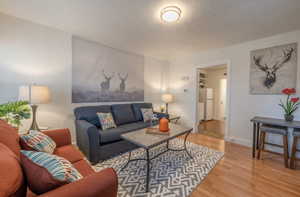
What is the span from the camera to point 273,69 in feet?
9.17

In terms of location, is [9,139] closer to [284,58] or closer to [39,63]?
[39,63]

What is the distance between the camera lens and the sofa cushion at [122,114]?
10.3 feet

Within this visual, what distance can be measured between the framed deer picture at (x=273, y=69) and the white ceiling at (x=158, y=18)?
37 cm

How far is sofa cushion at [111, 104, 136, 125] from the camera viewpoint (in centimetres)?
312

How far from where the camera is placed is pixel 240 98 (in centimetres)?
324

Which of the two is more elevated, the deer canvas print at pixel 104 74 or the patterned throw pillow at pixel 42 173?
the deer canvas print at pixel 104 74

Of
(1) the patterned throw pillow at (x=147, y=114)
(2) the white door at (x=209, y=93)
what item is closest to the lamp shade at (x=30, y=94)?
(1) the patterned throw pillow at (x=147, y=114)

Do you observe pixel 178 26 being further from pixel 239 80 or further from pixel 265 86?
pixel 265 86

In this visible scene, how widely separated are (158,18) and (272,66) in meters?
2.57

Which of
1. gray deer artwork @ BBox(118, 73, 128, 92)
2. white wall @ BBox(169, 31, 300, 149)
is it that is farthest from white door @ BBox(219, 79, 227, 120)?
gray deer artwork @ BBox(118, 73, 128, 92)

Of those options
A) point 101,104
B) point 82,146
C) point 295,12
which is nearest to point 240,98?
point 295,12

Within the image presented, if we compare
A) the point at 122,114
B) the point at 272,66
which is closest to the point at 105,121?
the point at 122,114

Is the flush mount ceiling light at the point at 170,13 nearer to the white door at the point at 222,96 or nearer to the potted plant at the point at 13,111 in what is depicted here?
the potted plant at the point at 13,111

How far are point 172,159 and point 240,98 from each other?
2.25 metres
